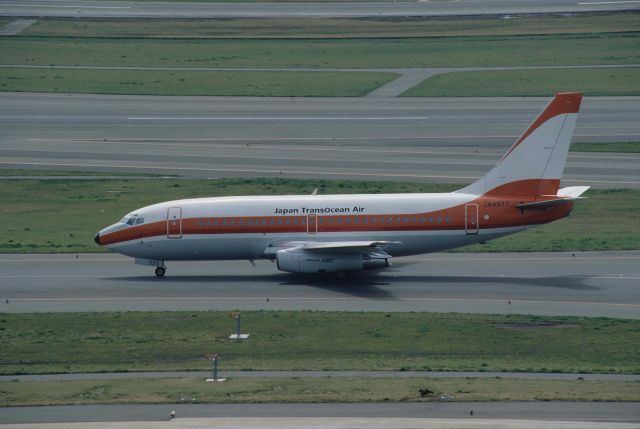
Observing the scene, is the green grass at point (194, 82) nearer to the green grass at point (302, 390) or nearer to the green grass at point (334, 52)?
the green grass at point (334, 52)

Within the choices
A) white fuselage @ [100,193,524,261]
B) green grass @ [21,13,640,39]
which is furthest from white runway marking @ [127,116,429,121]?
white fuselage @ [100,193,524,261]

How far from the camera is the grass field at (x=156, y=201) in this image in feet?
199

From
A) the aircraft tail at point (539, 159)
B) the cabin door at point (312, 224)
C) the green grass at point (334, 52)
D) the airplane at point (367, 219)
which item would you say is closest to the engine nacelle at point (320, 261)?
the airplane at point (367, 219)

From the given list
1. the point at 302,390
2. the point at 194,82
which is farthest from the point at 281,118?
the point at 302,390

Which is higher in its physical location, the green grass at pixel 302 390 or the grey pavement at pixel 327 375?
the grey pavement at pixel 327 375

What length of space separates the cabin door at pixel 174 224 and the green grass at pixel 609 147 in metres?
35.9

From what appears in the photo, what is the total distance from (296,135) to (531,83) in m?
25.8

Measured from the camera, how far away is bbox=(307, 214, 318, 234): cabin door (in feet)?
179

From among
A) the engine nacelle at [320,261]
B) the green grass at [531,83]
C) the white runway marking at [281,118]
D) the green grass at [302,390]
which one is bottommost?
the green grass at [302,390]

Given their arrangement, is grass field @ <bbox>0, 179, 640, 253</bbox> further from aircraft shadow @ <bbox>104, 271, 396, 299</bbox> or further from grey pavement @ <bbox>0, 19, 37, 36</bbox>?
grey pavement @ <bbox>0, 19, 37, 36</bbox>

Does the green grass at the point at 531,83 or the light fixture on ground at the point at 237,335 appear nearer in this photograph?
the light fixture on ground at the point at 237,335

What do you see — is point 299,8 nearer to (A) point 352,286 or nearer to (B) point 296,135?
(B) point 296,135

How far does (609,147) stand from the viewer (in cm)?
8075

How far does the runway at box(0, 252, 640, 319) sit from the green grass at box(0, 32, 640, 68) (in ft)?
181
